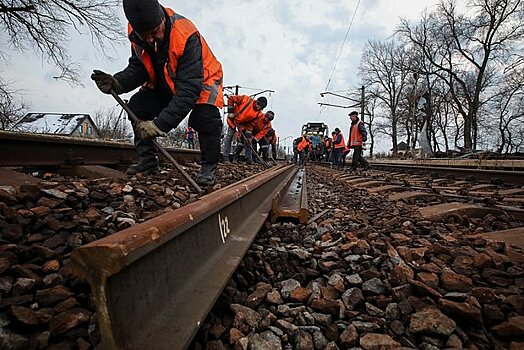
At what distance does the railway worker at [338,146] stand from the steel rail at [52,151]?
11.3 metres

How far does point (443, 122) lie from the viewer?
A: 4319 centimetres

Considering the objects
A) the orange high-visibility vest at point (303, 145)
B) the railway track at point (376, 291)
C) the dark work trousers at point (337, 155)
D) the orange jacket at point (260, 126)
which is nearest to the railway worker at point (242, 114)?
the orange jacket at point (260, 126)

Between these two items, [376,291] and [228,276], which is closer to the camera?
[228,276]

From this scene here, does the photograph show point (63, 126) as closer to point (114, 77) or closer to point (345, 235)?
point (114, 77)

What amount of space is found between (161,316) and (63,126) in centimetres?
3409

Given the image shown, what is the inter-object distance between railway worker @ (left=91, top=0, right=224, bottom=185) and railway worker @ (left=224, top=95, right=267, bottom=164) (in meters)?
4.34

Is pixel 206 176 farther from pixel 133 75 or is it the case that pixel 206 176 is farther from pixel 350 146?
pixel 350 146

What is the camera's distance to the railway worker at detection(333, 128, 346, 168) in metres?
14.2

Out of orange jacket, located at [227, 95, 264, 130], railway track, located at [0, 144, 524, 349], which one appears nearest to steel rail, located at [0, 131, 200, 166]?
railway track, located at [0, 144, 524, 349]

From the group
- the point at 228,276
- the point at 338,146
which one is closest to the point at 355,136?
the point at 338,146

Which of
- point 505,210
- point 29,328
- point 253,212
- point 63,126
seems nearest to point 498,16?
point 505,210

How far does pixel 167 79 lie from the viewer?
3123 millimetres

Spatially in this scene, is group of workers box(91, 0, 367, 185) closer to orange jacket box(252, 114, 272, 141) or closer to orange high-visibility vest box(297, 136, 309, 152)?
orange jacket box(252, 114, 272, 141)

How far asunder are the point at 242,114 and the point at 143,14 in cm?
573
